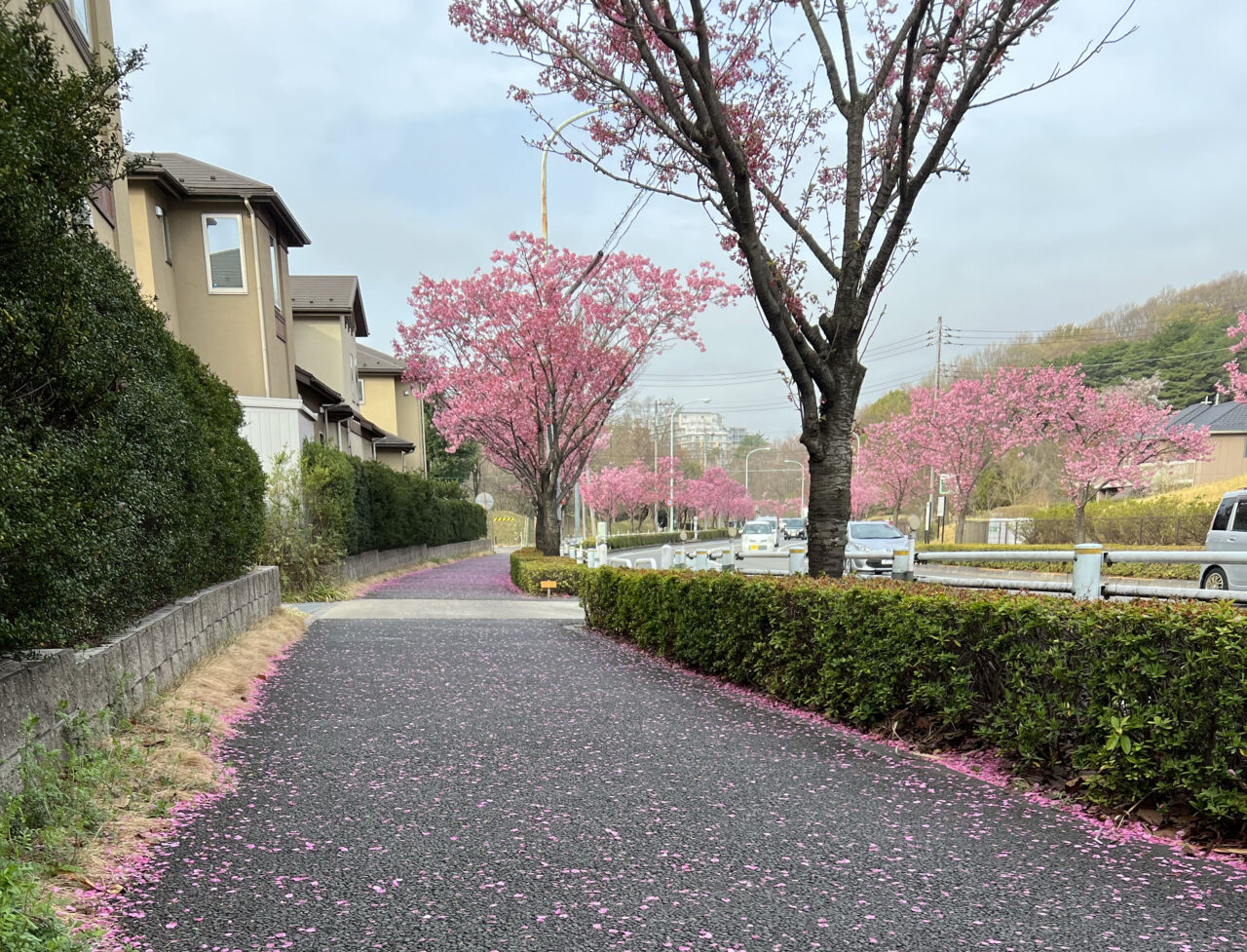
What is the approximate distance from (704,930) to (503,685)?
4243 mm

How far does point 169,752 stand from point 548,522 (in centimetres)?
1547

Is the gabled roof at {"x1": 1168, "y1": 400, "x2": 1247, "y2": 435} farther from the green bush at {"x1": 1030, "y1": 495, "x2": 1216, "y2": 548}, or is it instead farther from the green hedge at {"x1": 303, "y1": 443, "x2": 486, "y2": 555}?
the green hedge at {"x1": 303, "y1": 443, "x2": 486, "y2": 555}

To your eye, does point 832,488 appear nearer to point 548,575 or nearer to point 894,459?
point 548,575

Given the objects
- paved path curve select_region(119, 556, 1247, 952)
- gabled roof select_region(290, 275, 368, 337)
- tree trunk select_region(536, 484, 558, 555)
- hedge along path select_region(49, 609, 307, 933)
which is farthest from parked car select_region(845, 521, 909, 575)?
gabled roof select_region(290, 275, 368, 337)

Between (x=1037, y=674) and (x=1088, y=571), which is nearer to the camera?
(x=1037, y=674)

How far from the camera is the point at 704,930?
8.59ft

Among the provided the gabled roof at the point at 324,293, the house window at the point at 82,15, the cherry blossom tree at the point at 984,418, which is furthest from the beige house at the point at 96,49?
the cherry blossom tree at the point at 984,418

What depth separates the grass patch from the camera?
2229mm

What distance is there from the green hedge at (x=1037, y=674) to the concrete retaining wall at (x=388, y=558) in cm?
1088

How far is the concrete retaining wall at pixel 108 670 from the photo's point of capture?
3160 mm

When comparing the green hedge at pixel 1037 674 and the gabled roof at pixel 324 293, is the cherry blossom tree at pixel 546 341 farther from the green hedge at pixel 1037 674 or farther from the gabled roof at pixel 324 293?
the green hedge at pixel 1037 674

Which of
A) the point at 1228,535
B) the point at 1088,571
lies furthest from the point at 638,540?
the point at 1088,571

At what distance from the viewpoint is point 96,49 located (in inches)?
386

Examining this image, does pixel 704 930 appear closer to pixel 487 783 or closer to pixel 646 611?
pixel 487 783
